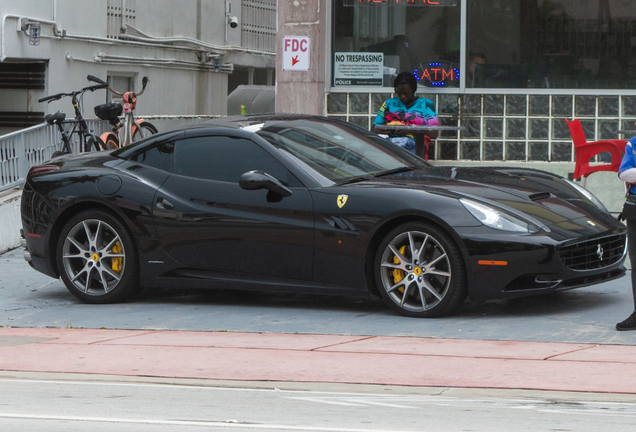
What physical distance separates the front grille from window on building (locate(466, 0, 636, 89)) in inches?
222

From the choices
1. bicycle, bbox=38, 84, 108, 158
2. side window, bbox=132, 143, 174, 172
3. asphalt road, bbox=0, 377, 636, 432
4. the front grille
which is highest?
bicycle, bbox=38, 84, 108, 158

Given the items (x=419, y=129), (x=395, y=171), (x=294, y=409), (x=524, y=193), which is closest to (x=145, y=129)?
(x=419, y=129)

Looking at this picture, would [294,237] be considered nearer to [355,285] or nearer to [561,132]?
[355,285]

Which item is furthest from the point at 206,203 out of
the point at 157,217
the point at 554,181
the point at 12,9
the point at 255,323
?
the point at 12,9

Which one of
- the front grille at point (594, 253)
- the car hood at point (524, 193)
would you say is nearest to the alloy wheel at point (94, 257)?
the car hood at point (524, 193)

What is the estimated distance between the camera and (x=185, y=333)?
25.5ft

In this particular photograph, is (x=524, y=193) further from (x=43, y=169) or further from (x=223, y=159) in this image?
(x=43, y=169)

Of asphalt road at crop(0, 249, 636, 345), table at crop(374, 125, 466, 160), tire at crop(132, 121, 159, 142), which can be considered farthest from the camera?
tire at crop(132, 121, 159, 142)

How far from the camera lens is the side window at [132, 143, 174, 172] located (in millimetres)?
8867

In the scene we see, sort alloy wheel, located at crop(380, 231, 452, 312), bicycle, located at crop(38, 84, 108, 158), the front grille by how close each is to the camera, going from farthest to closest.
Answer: bicycle, located at crop(38, 84, 108, 158) < alloy wheel, located at crop(380, 231, 452, 312) < the front grille

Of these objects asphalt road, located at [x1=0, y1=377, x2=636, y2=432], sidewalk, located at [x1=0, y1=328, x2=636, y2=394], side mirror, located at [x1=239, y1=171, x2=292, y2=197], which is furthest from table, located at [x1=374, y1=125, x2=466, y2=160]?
asphalt road, located at [x1=0, y1=377, x2=636, y2=432]

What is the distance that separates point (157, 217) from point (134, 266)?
0.45 m

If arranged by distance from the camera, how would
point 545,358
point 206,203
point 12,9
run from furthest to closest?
point 12,9
point 206,203
point 545,358

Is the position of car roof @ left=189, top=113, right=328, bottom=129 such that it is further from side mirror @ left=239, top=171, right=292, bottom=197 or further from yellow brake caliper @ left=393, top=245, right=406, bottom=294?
yellow brake caliper @ left=393, top=245, right=406, bottom=294
